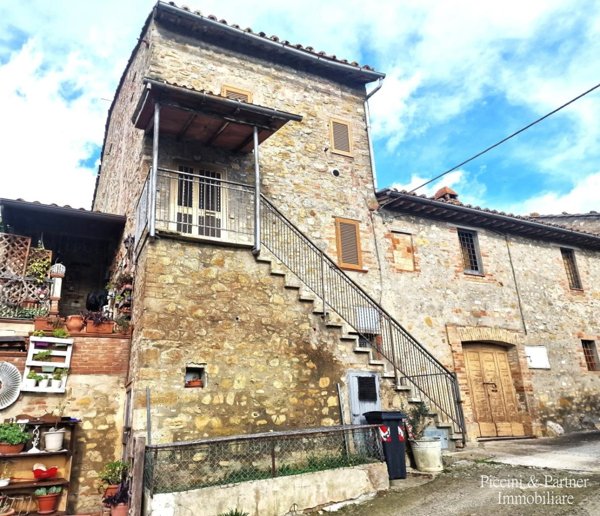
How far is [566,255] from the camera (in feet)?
50.1

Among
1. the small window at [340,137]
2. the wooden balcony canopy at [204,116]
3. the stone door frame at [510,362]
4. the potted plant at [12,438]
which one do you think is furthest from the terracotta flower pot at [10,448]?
the small window at [340,137]

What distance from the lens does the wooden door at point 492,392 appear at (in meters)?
11.6

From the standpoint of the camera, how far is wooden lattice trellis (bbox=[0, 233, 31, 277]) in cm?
927

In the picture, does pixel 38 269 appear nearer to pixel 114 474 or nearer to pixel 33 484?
pixel 33 484

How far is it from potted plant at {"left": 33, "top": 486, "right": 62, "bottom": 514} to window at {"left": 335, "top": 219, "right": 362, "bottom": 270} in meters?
6.97

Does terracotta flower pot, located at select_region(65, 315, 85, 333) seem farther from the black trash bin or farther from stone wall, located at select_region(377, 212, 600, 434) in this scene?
stone wall, located at select_region(377, 212, 600, 434)

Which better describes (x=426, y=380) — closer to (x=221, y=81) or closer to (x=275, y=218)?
(x=275, y=218)

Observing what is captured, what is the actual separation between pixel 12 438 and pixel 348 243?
758 centimetres

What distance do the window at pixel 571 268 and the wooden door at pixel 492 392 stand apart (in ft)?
14.0

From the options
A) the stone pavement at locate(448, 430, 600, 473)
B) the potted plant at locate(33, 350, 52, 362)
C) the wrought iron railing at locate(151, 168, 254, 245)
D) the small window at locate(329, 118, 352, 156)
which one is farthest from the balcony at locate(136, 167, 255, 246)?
the stone pavement at locate(448, 430, 600, 473)

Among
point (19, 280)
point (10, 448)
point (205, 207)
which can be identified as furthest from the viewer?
point (205, 207)

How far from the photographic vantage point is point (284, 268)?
9.08 metres

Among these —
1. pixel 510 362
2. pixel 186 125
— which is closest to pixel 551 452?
pixel 510 362

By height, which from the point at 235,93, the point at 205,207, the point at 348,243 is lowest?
the point at 348,243
